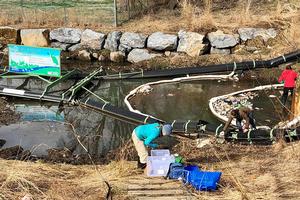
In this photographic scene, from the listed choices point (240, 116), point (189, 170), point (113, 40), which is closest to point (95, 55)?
point (113, 40)

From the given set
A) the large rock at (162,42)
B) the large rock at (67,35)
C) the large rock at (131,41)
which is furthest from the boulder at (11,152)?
the large rock at (67,35)

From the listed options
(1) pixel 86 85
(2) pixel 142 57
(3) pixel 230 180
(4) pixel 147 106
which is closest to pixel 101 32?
(2) pixel 142 57

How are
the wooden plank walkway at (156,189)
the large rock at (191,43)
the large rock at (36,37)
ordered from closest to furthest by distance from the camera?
the wooden plank walkway at (156,189) < the large rock at (191,43) < the large rock at (36,37)

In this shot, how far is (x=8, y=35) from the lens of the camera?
18.3m

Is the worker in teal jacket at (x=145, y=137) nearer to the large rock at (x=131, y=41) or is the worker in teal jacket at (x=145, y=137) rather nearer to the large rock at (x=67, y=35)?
the large rock at (x=131, y=41)

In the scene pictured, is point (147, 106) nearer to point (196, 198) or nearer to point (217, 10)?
point (196, 198)

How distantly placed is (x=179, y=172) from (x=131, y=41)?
33.8ft

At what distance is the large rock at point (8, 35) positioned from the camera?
18.2 m

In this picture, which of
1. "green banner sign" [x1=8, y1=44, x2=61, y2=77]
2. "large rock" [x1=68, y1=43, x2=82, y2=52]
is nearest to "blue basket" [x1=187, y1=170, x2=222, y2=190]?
"green banner sign" [x1=8, y1=44, x2=61, y2=77]

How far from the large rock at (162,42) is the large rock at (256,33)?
253 centimetres

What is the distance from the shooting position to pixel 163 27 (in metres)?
17.7

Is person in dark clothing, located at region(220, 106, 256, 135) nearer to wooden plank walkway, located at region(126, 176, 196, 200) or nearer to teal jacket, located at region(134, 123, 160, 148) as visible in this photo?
teal jacket, located at region(134, 123, 160, 148)

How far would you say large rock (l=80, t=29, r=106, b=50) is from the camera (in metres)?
17.4

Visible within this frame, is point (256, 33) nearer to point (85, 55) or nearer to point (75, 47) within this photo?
point (85, 55)
